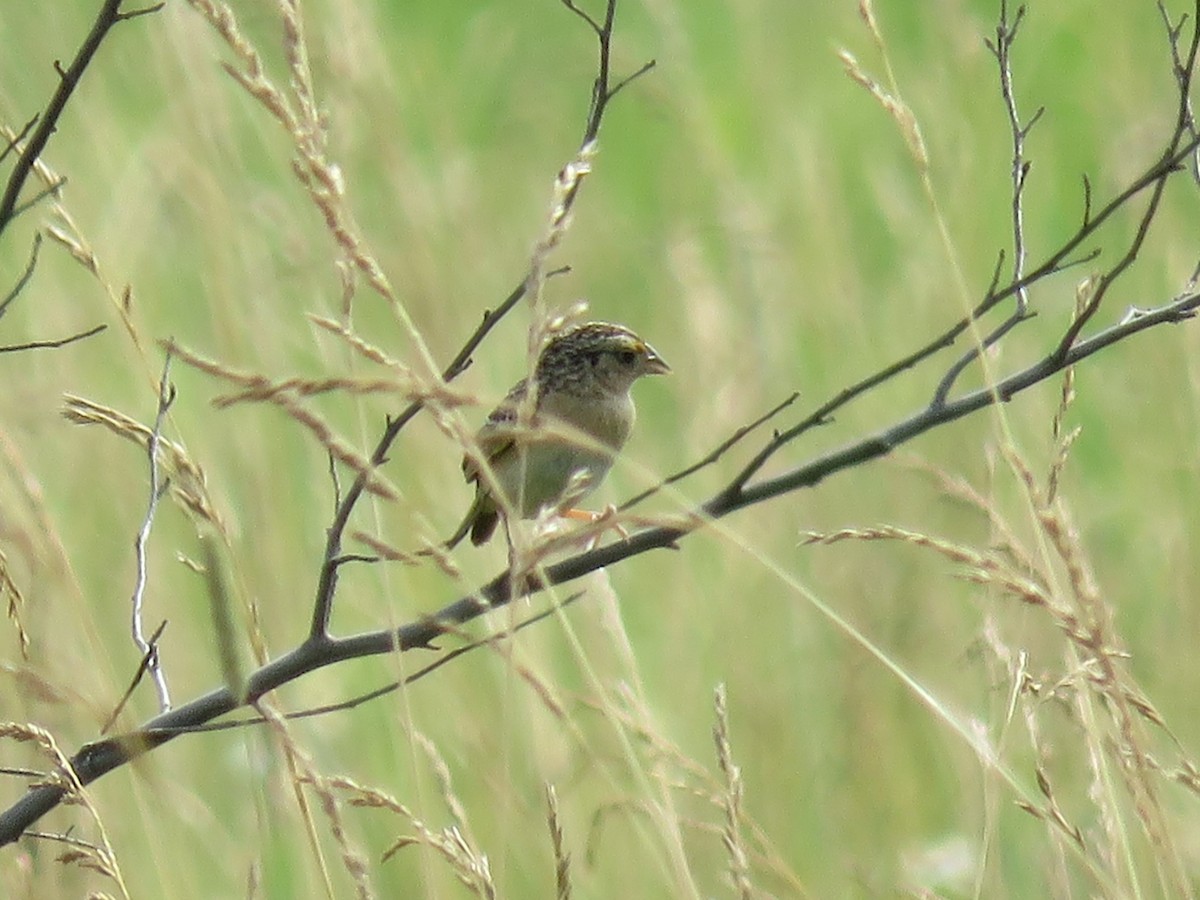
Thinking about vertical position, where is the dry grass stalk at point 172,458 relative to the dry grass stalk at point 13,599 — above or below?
above

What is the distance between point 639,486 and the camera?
202 inches

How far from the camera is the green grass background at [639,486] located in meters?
3.53

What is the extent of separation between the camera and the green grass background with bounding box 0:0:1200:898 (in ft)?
11.6

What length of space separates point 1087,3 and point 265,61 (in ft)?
9.49

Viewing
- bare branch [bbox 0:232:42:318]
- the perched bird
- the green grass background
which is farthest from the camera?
the perched bird

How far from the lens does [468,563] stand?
4.20 m

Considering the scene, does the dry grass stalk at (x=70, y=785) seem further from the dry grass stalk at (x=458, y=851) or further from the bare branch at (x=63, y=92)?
the bare branch at (x=63, y=92)

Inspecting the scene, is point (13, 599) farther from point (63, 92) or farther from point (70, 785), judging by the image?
point (63, 92)

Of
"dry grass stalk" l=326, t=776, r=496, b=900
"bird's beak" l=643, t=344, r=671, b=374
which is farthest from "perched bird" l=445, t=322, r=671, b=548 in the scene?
"dry grass stalk" l=326, t=776, r=496, b=900

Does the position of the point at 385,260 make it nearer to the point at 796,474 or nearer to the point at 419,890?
the point at 419,890

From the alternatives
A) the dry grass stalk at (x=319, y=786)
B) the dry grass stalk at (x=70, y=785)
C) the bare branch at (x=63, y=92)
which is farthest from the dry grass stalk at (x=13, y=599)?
the bare branch at (x=63, y=92)

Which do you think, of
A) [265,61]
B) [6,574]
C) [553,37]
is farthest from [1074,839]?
[553,37]

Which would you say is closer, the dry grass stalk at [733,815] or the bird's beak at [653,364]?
the dry grass stalk at [733,815]

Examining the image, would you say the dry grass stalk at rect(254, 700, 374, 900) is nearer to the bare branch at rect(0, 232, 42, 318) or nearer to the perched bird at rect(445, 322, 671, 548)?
the bare branch at rect(0, 232, 42, 318)
